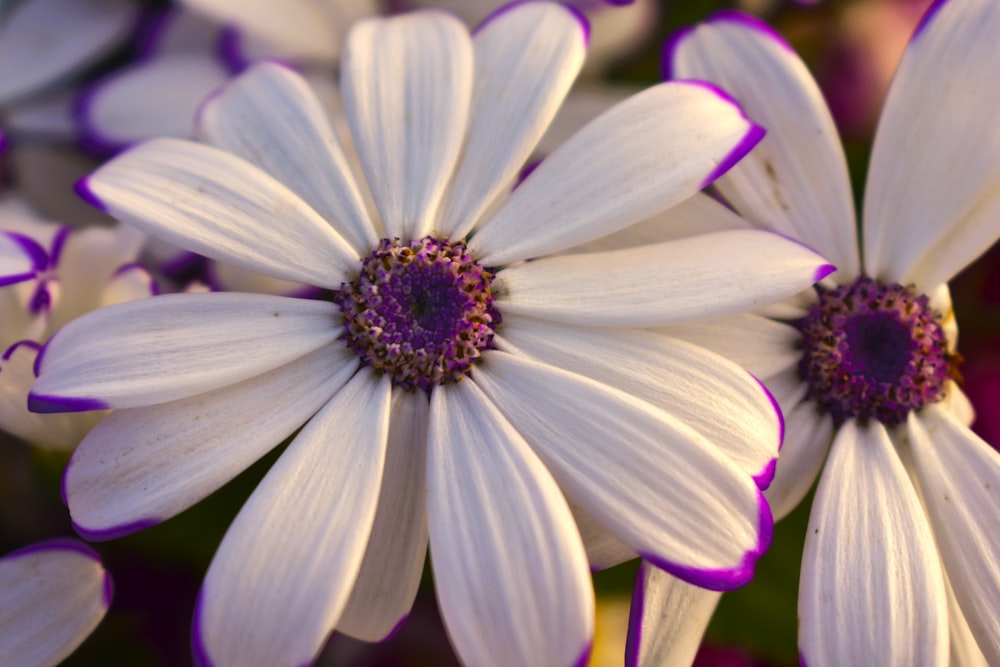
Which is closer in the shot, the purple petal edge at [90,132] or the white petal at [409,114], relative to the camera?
the white petal at [409,114]

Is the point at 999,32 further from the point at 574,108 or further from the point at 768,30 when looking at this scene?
the point at 574,108

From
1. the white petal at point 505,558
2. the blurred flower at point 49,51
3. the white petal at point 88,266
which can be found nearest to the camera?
the white petal at point 505,558

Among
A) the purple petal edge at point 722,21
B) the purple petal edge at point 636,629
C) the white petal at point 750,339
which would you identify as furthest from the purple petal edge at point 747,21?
the purple petal edge at point 636,629

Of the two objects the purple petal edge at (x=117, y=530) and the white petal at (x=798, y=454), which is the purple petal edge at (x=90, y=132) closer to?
the purple petal edge at (x=117, y=530)

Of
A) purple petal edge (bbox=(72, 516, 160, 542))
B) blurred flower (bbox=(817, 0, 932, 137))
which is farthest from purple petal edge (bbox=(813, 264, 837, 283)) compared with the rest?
blurred flower (bbox=(817, 0, 932, 137))

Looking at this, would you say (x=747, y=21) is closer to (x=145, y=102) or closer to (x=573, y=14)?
(x=573, y=14)

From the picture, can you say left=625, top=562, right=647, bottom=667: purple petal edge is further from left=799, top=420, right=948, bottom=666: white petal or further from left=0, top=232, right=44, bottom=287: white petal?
left=0, top=232, right=44, bottom=287: white petal
